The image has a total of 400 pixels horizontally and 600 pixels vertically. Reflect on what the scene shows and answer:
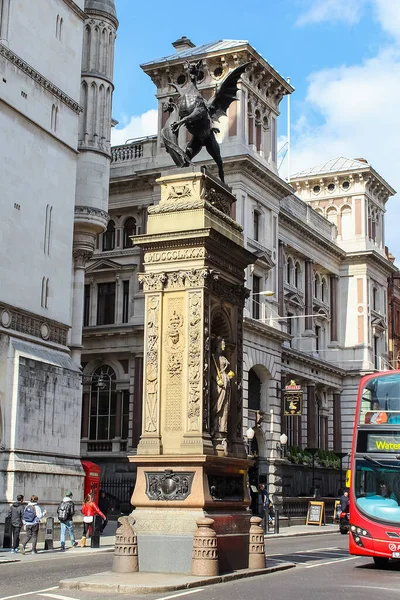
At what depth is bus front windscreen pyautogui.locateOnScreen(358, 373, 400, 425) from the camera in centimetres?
2127

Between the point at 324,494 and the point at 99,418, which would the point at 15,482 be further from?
the point at 324,494

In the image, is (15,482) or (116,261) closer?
(15,482)

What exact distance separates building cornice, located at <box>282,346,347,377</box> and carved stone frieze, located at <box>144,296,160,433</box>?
1361 inches

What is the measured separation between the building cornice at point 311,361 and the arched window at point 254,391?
Result: 12.4ft

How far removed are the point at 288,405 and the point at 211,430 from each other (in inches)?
1177

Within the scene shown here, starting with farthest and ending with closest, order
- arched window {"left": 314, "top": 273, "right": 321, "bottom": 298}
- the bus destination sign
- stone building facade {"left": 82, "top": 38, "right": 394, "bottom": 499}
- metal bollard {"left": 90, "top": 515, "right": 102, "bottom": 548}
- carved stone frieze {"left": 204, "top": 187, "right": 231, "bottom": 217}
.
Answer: arched window {"left": 314, "top": 273, "right": 321, "bottom": 298}, stone building facade {"left": 82, "top": 38, "right": 394, "bottom": 499}, metal bollard {"left": 90, "top": 515, "right": 102, "bottom": 548}, the bus destination sign, carved stone frieze {"left": 204, "top": 187, "right": 231, "bottom": 217}

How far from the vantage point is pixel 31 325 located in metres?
32.0

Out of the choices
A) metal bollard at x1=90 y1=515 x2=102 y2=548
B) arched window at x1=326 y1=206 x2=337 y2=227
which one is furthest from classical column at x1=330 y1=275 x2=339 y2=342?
metal bollard at x1=90 y1=515 x2=102 y2=548

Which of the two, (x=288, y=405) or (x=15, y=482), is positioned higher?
(x=288, y=405)

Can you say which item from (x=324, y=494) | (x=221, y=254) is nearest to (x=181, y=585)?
(x=221, y=254)

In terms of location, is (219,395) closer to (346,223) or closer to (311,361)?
(311,361)

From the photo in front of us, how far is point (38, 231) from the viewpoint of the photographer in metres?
33.0

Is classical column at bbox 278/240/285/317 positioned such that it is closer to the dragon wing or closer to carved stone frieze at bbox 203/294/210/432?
the dragon wing

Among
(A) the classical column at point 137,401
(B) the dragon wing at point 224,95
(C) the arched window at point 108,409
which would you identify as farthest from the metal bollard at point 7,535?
(C) the arched window at point 108,409
